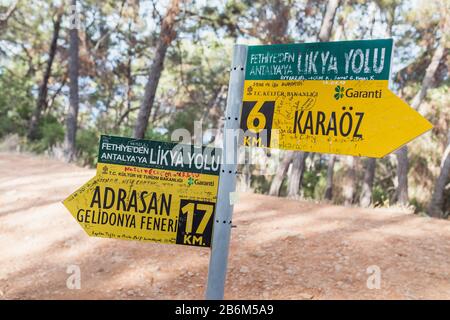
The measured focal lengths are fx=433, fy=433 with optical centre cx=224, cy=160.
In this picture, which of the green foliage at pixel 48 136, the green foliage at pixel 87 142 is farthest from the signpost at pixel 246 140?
the green foliage at pixel 48 136

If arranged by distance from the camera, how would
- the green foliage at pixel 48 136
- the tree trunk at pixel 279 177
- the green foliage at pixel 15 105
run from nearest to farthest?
the tree trunk at pixel 279 177 → the green foliage at pixel 48 136 → the green foliage at pixel 15 105

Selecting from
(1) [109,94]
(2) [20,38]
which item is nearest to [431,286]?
(1) [109,94]

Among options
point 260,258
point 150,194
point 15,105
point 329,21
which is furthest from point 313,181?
point 150,194

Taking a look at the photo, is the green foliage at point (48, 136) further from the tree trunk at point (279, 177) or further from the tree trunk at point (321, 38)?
the tree trunk at point (321, 38)

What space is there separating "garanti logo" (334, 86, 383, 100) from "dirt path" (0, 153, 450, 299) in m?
2.29

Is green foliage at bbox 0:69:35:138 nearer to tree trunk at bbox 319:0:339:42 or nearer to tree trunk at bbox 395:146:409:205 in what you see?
tree trunk at bbox 319:0:339:42

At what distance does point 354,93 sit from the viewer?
7.29 feet

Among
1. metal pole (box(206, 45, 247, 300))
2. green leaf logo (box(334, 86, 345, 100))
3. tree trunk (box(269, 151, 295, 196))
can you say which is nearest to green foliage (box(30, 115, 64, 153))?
tree trunk (box(269, 151, 295, 196))

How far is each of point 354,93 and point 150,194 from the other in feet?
4.35

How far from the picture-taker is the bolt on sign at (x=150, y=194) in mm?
2621

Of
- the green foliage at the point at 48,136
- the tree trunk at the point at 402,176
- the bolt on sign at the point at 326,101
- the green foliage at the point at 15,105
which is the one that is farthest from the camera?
the green foliage at the point at 15,105

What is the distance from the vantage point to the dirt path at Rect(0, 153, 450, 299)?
4137 mm

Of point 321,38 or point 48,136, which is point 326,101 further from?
point 48,136

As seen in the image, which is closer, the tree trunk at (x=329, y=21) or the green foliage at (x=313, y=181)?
the tree trunk at (x=329, y=21)
